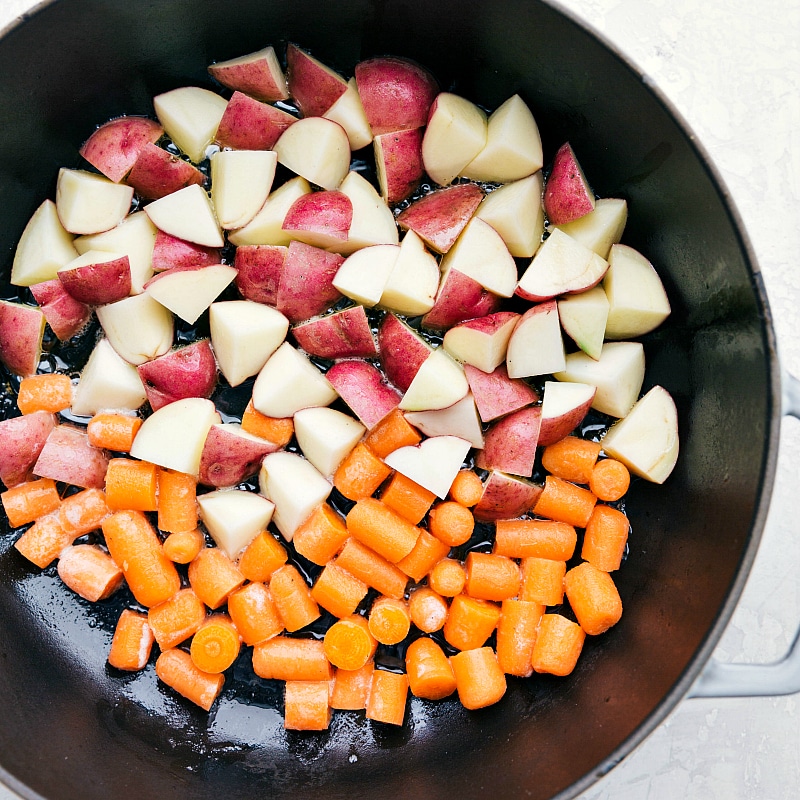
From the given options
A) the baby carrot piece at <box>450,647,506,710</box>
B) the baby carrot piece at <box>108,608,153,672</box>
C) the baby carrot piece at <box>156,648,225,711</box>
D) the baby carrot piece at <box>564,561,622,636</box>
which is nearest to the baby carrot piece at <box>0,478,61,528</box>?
the baby carrot piece at <box>108,608,153,672</box>

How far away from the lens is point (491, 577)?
170 cm

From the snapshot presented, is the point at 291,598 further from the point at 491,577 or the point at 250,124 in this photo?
the point at 250,124

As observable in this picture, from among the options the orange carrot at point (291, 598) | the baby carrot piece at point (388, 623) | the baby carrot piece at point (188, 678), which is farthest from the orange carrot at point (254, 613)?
the baby carrot piece at point (388, 623)

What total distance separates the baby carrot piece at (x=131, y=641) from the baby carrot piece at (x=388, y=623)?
550 mm

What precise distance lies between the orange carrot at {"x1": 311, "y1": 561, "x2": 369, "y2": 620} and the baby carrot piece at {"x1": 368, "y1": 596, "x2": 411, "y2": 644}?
5cm

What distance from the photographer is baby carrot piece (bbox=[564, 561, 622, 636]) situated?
1.67 meters

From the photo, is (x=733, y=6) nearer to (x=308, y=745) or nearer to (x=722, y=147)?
(x=722, y=147)

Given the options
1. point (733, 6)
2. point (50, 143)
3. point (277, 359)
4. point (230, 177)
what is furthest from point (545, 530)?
point (50, 143)

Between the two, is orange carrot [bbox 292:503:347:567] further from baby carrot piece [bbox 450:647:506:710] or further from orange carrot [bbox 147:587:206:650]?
baby carrot piece [bbox 450:647:506:710]

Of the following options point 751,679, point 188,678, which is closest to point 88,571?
point 188,678

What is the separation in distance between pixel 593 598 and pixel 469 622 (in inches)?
11.6

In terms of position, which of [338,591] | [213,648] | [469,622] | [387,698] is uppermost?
A: [469,622]

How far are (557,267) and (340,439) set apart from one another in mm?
642

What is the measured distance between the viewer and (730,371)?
1.57 m
